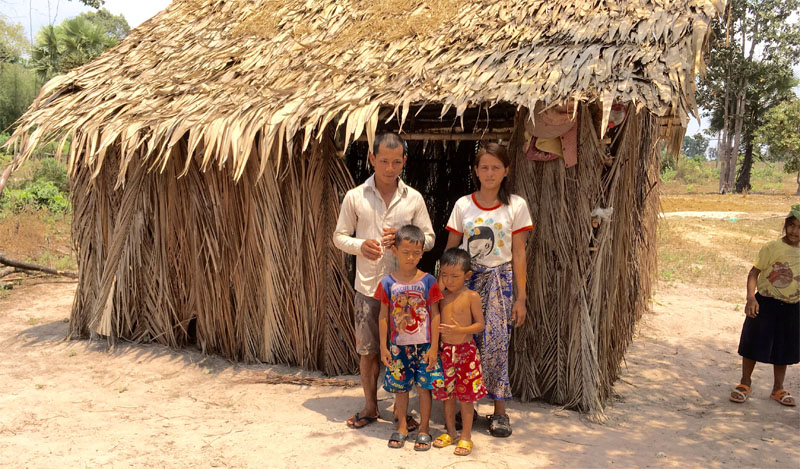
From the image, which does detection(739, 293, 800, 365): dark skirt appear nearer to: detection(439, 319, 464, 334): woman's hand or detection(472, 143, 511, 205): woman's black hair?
detection(472, 143, 511, 205): woman's black hair

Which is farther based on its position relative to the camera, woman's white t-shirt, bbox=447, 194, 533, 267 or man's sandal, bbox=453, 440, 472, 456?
woman's white t-shirt, bbox=447, 194, 533, 267

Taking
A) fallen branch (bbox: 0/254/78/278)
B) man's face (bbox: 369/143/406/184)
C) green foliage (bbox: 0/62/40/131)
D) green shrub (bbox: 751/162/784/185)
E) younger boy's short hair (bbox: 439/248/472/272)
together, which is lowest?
fallen branch (bbox: 0/254/78/278)

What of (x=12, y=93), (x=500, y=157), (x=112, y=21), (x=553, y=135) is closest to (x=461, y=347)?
(x=500, y=157)

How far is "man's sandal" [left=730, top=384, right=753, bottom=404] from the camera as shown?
3945 millimetres

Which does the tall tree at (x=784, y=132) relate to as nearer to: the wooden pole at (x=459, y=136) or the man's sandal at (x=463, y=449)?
the wooden pole at (x=459, y=136)

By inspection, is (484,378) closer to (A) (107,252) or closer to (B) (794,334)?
(B) (794,334)

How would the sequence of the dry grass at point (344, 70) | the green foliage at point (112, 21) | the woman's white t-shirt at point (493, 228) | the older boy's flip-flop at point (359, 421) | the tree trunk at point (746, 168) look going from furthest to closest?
the green foliage at point (112, 21)
the tree trunk at point (746, 168)
the dry grass at point (344, 70)
the older boy's flip-flop at point (359, 421)
the woman's white t-shirt at point (493, 228)

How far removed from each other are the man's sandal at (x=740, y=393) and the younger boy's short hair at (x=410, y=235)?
2.59 m

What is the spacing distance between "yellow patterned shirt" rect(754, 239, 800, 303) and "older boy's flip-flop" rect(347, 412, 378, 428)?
8.96ft

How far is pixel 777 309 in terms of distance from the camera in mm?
3863

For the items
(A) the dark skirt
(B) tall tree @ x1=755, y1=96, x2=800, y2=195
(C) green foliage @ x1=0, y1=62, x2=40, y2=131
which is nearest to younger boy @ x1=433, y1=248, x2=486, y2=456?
(A) the dark skirt

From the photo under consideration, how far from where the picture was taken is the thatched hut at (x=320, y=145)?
11.7 feet

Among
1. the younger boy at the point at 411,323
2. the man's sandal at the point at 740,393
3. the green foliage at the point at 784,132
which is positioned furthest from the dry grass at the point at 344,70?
the green foliage at the point at 784,132

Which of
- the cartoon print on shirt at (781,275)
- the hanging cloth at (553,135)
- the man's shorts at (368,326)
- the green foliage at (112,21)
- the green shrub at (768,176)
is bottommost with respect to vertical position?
the man's shorts at (368,326)
